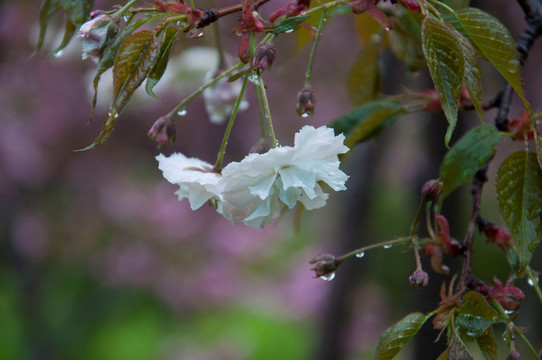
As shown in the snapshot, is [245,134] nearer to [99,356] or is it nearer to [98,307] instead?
[98,307]

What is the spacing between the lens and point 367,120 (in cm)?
73

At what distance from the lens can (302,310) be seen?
419cm

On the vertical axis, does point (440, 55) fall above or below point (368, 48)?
above

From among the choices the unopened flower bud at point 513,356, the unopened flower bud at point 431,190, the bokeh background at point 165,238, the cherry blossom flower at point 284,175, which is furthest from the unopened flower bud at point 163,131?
the bokeh background at point 165,238

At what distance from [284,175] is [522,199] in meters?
0.21

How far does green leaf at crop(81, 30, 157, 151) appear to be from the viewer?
46cm

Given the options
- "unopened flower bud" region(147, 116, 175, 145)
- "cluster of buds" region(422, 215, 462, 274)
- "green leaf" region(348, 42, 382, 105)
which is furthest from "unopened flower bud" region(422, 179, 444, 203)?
"green leaf" region(348, 42, 382, 105)

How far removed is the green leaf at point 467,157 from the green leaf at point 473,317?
0.16m

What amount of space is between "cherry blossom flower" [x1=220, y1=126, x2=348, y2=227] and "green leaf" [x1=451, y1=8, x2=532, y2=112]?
0.46ft

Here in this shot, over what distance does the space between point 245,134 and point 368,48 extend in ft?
8.89

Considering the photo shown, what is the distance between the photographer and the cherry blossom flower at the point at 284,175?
20.0 inches

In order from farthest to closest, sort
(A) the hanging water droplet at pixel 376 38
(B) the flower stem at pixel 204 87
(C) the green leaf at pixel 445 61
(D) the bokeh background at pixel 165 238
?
1. (D) the bokeh background at pixel 165 238
2. (A) the hanging water droplet at pixel 376 38
3. (B) the flower stem at pixel 204 87
4. (C) the green leaf at pixel 445 61

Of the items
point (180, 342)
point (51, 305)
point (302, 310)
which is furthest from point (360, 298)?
point (51, 305)

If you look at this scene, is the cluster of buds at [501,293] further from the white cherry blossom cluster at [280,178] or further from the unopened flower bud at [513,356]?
the white cherry blossom cluster at [280,178]
